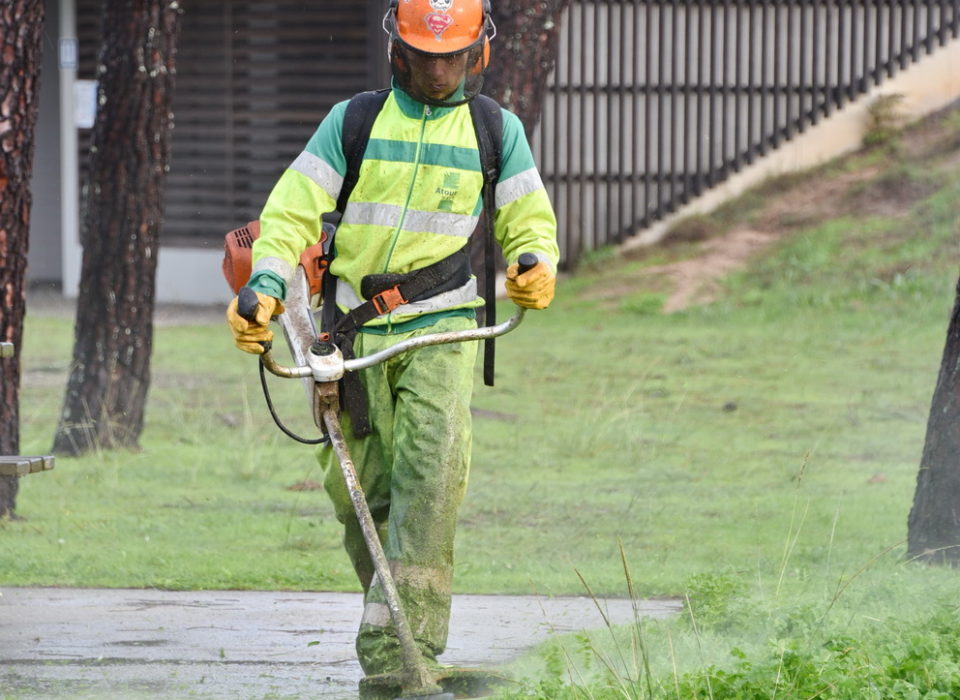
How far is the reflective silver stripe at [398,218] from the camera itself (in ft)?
14.6

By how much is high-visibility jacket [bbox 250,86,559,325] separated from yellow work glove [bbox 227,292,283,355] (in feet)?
0.93

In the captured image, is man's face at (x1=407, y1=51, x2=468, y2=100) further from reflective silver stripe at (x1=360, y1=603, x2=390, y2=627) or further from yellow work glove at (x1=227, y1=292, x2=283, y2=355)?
reflective silver stripe at (x1=360, y1=603, x2=390, y2=627)

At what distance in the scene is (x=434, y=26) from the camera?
4.32 meters

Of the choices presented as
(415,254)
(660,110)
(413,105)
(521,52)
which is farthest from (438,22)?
(660,110)

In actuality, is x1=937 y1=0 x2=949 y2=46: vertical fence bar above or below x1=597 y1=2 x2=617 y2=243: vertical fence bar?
above

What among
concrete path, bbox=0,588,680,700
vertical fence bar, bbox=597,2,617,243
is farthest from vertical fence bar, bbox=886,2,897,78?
concrete path, bbox=0,588,680,700

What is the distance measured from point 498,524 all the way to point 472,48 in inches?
140

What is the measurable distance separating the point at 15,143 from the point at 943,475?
4078 millimetres

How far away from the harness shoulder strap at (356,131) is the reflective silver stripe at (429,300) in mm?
279

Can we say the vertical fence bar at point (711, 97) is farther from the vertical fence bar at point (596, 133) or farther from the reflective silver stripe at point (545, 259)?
the reflective silver stripe at point (545, 259)

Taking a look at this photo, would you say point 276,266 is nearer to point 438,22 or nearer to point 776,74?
point 438,22

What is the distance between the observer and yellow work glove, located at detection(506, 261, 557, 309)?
421 cm

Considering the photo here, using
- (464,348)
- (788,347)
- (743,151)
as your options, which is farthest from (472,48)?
(743,151)

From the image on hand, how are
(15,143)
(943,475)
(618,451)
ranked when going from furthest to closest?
(618,451) → (15,143) → (943,475)
